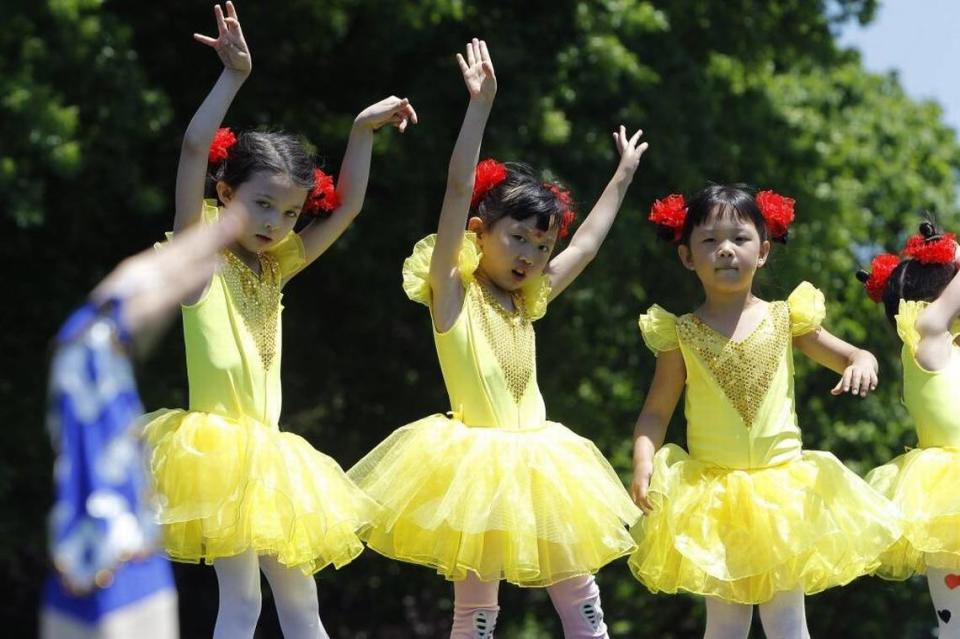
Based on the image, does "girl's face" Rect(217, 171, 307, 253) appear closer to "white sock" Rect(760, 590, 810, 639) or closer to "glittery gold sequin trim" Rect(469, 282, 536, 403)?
"glittery gold sequin trim" Rect(469, 282, 536, 403)

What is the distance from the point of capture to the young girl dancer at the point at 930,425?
4867 millimetres

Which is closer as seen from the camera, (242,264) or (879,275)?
(242,264)

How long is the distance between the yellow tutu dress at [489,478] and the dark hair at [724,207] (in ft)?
2.20

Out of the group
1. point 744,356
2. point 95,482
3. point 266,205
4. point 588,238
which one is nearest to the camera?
point 95,482

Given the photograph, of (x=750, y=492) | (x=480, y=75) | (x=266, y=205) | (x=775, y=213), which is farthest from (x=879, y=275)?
(x=266, y=205)

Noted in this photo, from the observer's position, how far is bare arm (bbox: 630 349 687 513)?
16.0 ft

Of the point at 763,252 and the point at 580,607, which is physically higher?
the point at 763,252

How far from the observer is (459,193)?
15.6 ft

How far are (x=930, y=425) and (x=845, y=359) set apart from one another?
411 mm

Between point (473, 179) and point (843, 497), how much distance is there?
4.96ft

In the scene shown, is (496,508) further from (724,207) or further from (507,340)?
(724,207)

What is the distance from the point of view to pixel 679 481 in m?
4.85

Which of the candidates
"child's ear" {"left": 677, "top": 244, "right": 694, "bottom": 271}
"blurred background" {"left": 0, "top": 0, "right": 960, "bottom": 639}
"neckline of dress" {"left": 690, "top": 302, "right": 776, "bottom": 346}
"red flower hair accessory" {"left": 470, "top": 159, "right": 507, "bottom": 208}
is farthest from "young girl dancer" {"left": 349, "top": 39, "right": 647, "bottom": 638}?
"blurred background" {"left": 0, "top": 0, "right": 960, "bottom": 639}

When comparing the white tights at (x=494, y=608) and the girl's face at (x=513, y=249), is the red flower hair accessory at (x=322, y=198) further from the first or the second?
the white tights at (x=494, y=608)
